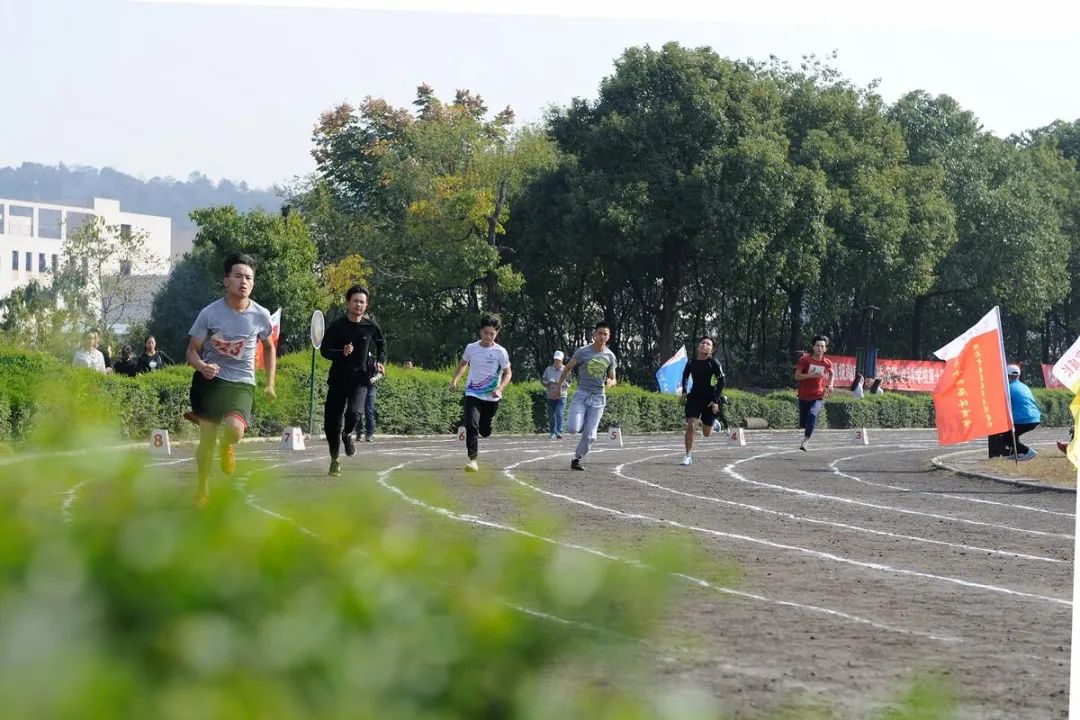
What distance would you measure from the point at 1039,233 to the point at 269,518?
228ft

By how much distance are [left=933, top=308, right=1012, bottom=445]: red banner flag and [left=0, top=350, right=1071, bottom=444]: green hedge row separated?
32.5 ft

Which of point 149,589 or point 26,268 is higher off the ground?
point 26,268

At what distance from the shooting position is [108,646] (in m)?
1.52

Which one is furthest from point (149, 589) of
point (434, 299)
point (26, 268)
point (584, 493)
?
point (26, 268)

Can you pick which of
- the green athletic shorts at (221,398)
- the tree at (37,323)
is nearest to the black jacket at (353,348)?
the tree at (37,323)

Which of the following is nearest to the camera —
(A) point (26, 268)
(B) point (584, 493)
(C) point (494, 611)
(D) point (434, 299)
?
(C) point (494, 611)

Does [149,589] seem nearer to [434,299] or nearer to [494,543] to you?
[494,543]

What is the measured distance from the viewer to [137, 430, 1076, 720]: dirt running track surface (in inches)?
231

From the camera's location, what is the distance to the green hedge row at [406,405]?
875 inches

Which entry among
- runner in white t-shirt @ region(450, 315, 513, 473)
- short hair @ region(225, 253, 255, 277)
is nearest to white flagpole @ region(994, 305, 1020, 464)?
runner in white t-shirt @ region(450, 315, 513, 473)

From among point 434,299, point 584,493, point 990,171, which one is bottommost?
point 584,493

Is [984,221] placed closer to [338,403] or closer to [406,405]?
[406,405]

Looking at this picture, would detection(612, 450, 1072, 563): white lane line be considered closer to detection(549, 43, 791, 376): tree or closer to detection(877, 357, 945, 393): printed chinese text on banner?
detection(549, 43, 791, 376): tree

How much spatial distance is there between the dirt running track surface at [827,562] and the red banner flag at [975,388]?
3.57 feet
